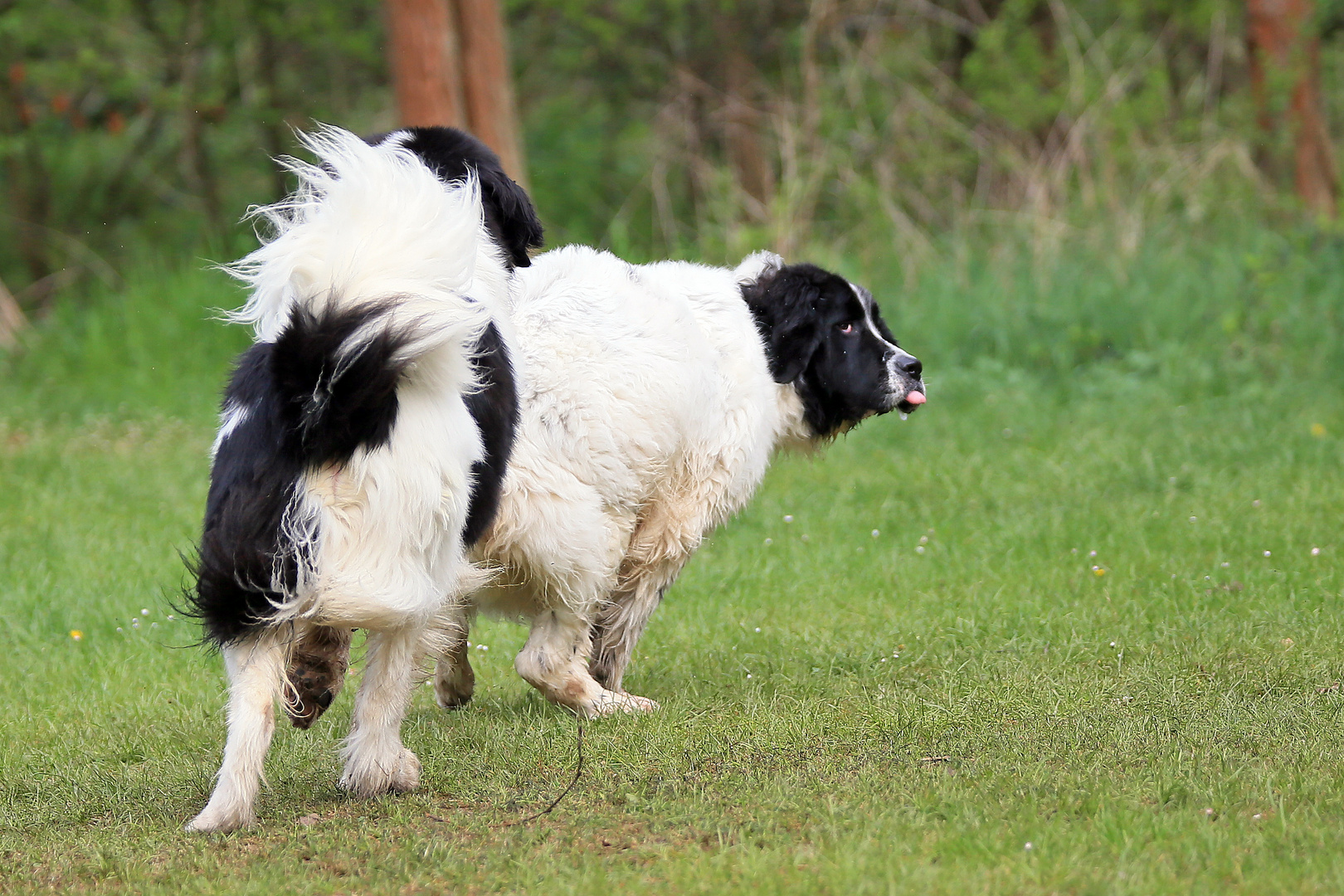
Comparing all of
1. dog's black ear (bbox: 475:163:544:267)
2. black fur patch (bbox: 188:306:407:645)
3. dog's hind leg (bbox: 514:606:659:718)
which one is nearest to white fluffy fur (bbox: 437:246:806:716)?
dog's hind leg (bbox: 514:606:659:718)

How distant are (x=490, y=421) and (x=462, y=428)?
29 cm

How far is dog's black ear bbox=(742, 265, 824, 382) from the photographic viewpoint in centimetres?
541

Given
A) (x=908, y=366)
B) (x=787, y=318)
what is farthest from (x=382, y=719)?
(x=908, y=366)

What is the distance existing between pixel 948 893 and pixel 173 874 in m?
1.80

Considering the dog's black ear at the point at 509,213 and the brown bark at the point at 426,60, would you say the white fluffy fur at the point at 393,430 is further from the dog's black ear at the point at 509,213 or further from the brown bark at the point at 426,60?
the brown bark at the point at 426,60

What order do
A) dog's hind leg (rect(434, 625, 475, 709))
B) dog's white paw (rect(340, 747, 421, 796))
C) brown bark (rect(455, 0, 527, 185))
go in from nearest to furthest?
dog's white paw (rect(340, 747, 421, 796)) → dog's hind leg (rect(434, 625, 475, 709)) → brown bark (rect(455, 0, 527, 185))

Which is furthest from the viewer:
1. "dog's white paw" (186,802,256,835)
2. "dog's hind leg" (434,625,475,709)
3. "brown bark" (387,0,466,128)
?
"brown bark" (387,0,466,128)

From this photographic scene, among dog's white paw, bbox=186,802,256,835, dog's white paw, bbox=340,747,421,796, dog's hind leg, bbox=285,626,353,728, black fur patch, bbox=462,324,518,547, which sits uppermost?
black fur patch, bbox=462,324,518,547

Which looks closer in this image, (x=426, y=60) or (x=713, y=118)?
(x=426, y=60)

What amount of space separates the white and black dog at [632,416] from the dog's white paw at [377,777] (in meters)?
0.20

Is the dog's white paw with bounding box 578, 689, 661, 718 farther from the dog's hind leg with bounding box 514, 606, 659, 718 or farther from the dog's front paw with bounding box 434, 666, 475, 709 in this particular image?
the dog's front paw with bounding box 434, 666, 475, 709

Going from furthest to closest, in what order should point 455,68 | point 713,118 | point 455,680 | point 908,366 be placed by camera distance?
1. point 713,118
2. point 455,68
3. point 908,366
4. point 455,680

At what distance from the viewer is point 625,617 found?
5.18m

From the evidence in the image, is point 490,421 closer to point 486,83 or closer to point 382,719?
point 382,719
